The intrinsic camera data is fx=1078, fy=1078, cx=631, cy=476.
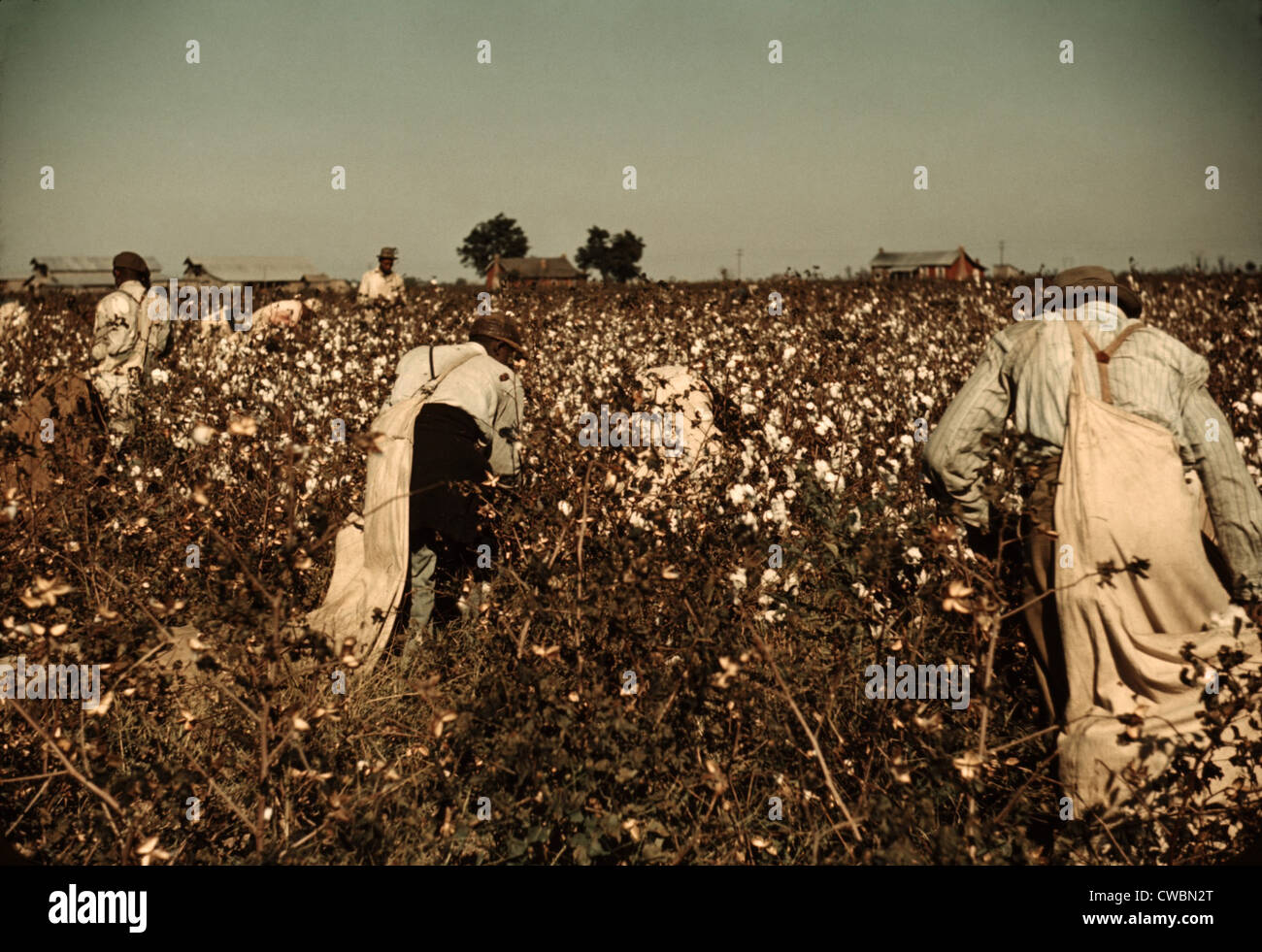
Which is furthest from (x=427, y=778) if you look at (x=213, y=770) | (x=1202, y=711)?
(x=1202, y=711)

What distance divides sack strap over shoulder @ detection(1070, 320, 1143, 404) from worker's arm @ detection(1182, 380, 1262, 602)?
24 cm

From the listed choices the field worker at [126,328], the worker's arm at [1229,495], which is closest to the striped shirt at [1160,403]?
the worker's arm at [1229,495]

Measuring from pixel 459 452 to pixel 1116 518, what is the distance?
8.28 ft

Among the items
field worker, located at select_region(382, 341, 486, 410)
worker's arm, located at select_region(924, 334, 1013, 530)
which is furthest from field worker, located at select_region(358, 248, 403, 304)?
worker's arm, located at select_region(924, 334, 1013, 530)

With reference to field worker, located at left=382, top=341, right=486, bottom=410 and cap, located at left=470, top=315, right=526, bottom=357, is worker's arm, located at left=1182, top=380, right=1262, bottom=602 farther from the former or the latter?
field worker, located at left=382, top=341, right=486, bottom=410

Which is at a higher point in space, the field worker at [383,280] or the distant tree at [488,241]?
the field worker at [383,280]

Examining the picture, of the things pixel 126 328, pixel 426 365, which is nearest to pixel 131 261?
pixel 126 328

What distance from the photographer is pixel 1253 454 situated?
16.7 ft

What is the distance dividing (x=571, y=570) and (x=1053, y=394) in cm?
144

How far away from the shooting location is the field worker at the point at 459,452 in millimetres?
4344

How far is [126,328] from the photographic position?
6527 millimetres

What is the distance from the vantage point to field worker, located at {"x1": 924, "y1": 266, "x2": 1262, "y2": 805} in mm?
2816

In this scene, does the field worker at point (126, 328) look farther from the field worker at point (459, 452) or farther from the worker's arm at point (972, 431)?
the worker's arm at point (972, 431)

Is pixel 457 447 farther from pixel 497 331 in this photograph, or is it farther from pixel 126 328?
pixel 126 328
